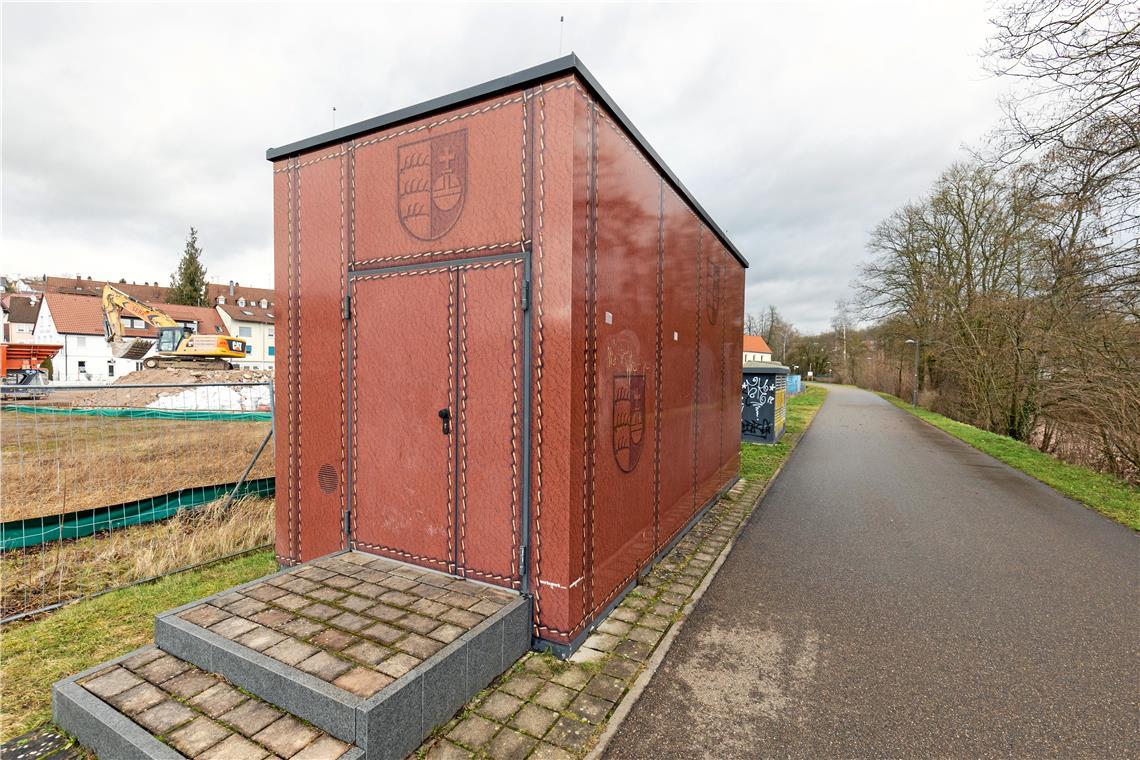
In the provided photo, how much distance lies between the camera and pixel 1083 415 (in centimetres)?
1000

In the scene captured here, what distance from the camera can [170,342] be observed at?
26.8 meters

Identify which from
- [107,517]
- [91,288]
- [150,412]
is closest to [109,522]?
[107,517]

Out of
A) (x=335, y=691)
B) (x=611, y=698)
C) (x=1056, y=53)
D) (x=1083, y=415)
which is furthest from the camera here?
(x=1083, y=415)

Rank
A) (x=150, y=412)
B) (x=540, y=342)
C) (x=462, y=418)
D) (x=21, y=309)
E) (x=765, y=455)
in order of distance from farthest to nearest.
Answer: (x=21, y=309) < (x=765, y=455) < (x=150, y=412) < (x=462, y=418) < (x=540, y=342)

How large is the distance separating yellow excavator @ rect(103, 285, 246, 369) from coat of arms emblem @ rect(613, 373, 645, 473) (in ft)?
90.3

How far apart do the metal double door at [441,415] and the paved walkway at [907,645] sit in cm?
136

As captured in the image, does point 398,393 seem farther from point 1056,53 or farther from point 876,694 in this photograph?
point 1056,53

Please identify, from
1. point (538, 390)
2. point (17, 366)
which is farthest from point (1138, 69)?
point (17, 366)

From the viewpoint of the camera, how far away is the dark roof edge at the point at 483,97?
2.89 meters

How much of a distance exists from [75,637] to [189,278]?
166 feet

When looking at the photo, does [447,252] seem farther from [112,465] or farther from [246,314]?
[246,314]

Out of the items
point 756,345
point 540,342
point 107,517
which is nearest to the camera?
point 540,342

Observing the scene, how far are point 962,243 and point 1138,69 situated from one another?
19.0 metres

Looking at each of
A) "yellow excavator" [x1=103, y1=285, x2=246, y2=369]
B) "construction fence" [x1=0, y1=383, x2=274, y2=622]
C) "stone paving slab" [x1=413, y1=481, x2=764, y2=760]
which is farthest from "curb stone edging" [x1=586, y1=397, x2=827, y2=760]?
"yellow excavator" [x1=103, y1=285, x2=246, y2=369]
